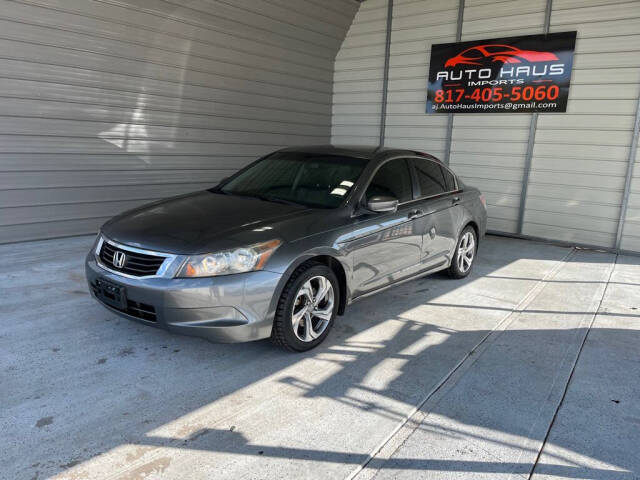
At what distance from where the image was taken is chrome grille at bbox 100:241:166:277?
3.16 metres

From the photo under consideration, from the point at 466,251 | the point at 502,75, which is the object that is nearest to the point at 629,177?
the point at 502,75

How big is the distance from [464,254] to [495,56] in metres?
4.46

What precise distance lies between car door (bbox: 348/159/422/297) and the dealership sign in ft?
14.9

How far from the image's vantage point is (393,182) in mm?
4383

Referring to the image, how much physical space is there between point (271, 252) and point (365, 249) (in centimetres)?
94

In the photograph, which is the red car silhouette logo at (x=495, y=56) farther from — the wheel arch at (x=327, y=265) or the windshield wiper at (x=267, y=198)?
the wheel arch at (x=327, y=265)

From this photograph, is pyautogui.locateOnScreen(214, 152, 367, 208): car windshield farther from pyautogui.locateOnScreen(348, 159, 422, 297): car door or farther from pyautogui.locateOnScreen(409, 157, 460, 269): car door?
pyautogui.locateOnScreen(409, 157, 460, 269): car door

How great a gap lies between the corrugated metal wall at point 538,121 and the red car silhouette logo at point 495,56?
0.82 ft

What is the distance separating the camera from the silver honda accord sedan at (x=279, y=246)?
3.08 m

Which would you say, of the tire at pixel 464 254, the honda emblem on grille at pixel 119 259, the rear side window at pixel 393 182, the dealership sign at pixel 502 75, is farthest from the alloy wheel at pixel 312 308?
the dealership sign at pixel 502 75

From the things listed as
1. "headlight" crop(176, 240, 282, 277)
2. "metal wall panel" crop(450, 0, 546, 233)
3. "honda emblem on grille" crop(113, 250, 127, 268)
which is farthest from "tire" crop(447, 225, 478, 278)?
"honda emblem on grille" crop(113, 250, 127, 268)

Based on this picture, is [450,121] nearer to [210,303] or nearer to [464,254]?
[464,254]

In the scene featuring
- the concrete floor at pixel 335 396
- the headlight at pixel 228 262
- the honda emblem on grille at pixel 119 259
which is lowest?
the concrete floor at pixel 335 396

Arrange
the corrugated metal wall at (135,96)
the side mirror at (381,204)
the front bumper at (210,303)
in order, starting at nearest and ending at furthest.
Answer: the front bumper at (210,303) < the side mirror at (381,204) < the corrugated metal wall at (135,96)
